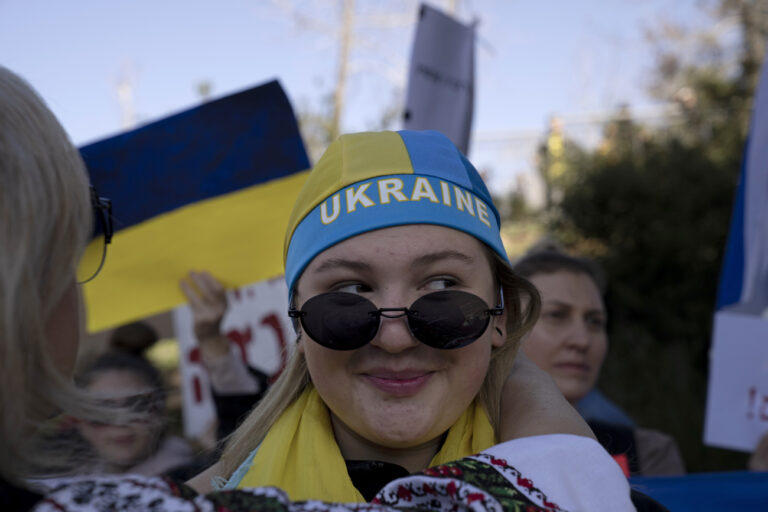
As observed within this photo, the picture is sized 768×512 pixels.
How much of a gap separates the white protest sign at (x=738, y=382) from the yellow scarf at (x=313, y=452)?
1879 millimetres

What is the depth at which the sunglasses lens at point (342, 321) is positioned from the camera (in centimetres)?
133

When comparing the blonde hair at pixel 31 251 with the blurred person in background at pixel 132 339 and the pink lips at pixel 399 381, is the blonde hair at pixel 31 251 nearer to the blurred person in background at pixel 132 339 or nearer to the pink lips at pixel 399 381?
the pink lips at pixel 399 381

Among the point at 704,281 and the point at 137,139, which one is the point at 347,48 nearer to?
the point at 704,281

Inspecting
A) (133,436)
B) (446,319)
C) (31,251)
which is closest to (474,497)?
(446,319)

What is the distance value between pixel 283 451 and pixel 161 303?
139 cm

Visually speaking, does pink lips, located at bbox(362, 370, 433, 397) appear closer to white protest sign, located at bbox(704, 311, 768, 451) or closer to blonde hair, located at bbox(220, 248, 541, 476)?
blonde hair, located at bbox(220, 248, 541, 476)

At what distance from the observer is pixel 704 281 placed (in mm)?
6867

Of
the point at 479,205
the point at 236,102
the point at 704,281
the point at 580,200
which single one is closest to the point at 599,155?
the point at 580,200

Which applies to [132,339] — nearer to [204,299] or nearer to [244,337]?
[244,337]

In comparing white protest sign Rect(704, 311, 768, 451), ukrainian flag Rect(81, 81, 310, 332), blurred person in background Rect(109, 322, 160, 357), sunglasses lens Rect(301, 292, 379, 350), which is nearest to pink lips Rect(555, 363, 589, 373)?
white protest sign Rect(704, 311, 768, 451)

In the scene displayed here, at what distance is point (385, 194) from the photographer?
1404mm

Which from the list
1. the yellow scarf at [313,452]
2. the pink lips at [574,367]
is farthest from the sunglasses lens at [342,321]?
the pink lips at [574,367]

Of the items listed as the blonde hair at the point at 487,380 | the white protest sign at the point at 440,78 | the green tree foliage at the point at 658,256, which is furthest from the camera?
the green tree foliage at the point at 658,256

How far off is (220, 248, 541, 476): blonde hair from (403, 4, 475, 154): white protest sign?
2298 millimetres
